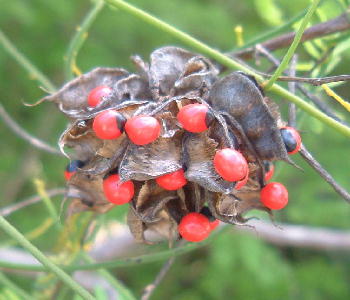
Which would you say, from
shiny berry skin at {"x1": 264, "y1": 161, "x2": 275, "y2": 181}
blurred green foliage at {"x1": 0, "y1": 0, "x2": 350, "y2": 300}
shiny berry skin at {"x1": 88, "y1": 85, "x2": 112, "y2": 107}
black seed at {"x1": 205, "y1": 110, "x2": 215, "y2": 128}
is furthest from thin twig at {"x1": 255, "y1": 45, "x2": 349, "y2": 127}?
blurred green foliage at {"x1": 0, "y1": 0, "x2": 350, "y2": 300}

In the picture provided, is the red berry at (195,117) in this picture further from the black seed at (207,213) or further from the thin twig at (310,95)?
the thin twig at (310,95)

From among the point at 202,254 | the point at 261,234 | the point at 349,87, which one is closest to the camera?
the point at 261,234

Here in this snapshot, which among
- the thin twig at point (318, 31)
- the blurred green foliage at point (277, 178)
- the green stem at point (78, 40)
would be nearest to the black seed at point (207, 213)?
the thin twig at point (318, 31)

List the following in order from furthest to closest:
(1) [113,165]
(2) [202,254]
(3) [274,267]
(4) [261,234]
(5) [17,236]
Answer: (2) [202,254], (3) [274,267], (4) [261,234], (1) [113,165], (5) [17,236]

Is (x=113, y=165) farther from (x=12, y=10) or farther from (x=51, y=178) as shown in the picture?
(x=51, y=178)

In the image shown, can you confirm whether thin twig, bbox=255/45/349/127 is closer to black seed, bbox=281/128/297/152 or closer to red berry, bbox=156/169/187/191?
black seed, bbox=281/128/297/152

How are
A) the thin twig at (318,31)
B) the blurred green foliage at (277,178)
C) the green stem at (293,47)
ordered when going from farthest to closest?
1. the blurred green foliage at (277,178)
2. the thin twig at (318,31)
3. the green stem at (293,47)

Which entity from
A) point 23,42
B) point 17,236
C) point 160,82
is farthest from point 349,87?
point 17,236
